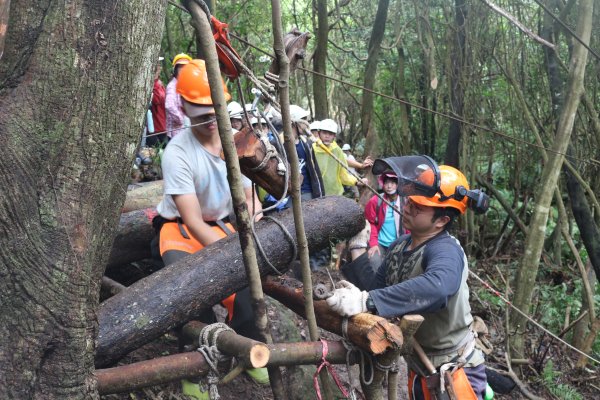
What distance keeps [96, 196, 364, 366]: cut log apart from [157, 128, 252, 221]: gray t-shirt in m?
0.40

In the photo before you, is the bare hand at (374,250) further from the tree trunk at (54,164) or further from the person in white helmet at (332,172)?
the tree trunk at (54,164)

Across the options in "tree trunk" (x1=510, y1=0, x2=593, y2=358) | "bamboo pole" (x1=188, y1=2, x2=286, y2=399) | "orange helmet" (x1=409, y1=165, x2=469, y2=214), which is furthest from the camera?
"tree trunk" (x1=510, y1=0, x2=593, y2=358)

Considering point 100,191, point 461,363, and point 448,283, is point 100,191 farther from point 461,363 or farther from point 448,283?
point 461,363

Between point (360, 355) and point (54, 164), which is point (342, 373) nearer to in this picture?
point (360, 355)

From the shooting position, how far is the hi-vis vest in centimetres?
312

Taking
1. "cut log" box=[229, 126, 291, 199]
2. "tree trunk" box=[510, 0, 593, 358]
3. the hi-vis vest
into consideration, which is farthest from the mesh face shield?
"tree trunk" box=[510, 0, 593, 358]

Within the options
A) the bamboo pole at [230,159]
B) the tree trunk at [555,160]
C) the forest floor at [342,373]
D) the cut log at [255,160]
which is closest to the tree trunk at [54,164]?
the bamboo pole at [230,159]

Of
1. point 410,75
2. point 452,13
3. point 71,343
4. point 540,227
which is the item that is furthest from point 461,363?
point 410,75

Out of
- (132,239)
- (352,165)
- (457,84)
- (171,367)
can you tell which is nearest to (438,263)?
(171,367)

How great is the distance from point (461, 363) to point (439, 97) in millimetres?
8329

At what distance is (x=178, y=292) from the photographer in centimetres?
346

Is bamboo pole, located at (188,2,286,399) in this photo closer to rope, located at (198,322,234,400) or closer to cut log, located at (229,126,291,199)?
rope, located at (198,322,234,400)

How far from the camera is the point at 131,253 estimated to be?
4.91m

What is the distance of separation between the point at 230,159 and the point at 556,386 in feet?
16.6
